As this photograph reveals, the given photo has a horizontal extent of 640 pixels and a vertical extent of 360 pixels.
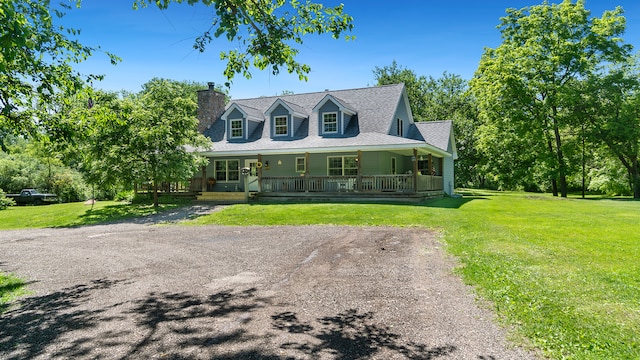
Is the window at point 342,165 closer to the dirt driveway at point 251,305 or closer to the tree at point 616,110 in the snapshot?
the dirt driveway at point 251,305

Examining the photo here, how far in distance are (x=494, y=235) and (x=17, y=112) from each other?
11.2m

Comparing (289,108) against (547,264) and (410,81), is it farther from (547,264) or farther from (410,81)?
(410,81)

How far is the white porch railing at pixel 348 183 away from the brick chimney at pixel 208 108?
7548 millimetres

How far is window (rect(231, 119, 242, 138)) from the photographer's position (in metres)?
26.4

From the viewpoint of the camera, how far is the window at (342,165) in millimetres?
23000

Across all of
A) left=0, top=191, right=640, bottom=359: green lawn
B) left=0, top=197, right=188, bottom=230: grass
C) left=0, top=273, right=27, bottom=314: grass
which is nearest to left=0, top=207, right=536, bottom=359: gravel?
left=0, top=273, right=27, bottom=314: grass

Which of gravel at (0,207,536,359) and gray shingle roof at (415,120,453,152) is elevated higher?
gray shingle roof at (415,120,453,152)

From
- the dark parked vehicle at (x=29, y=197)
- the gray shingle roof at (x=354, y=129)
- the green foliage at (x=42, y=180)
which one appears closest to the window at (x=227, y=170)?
the gray shingle roof at (x=354, y=129)

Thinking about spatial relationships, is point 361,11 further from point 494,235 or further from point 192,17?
point 494,235

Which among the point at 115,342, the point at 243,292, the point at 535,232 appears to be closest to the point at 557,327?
the point at 243,292

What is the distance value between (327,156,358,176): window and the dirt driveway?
12935 millimetres

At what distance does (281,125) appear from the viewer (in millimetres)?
25359

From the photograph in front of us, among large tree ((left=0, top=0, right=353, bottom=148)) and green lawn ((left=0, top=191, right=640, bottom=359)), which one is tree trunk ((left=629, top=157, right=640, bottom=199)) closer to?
green lawn ((left=0, top=191, right=640, bottom=359))

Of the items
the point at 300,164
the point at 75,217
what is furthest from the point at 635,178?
the point at 75,217
